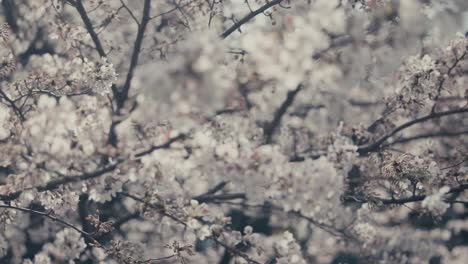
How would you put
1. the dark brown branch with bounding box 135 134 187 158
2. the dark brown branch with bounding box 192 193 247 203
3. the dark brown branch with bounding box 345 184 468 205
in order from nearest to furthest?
the dark brown branch with bounding box 135 134 187 158
the dark brown branch with bounding box 345 184 468 205
the dark brown branch with bounding box 192 193 247 203

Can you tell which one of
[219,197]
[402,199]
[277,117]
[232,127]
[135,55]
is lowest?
[402,199]

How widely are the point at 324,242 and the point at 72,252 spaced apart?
531cm

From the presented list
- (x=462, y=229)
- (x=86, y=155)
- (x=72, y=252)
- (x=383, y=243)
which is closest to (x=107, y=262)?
(x=72, y=252)

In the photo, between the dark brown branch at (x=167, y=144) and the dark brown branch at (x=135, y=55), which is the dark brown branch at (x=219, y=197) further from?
the dark brown branch at (x=135, y=55)

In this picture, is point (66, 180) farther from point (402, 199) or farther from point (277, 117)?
point (402, 199)

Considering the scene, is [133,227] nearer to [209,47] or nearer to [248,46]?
[248,46]

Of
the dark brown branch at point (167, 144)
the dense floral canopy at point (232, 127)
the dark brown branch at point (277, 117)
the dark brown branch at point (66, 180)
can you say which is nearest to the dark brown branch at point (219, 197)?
the dense floral canopy at point (232, 127)

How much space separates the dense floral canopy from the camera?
4316mm

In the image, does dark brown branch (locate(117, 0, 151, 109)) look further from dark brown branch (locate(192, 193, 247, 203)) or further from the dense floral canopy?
dark brown branch (locate(192, 193, 247, 203))

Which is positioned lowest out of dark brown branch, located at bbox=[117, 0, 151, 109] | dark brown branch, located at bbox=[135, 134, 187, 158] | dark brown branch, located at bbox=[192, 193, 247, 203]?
dark brown branch, located at bbox=[192, 193, 247, 203]

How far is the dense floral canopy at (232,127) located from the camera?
170 inches

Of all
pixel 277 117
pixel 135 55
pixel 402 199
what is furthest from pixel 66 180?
pixel 402 199

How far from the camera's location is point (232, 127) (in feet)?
16.0

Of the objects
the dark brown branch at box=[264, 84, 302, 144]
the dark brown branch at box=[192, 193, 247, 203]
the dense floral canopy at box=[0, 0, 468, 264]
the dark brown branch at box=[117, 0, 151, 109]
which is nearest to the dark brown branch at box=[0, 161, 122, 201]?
the dense floral canopy at box=[0, 0, 468, 264]
